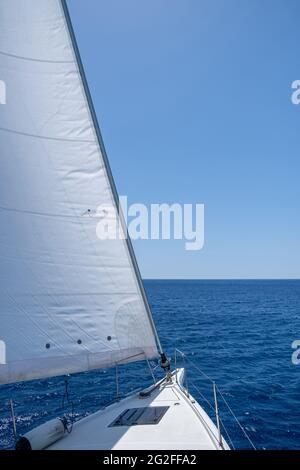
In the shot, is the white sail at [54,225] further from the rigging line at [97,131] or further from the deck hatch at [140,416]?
the deck hatch at [140,416]

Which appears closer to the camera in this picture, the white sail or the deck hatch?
the white sail

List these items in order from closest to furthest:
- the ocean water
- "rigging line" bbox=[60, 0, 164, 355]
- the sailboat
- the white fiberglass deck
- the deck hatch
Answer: the white fiberglass deck
the sailboat
the deck hatch
"rigging line" bbox=[60, 0, 164, 355]
the ocean water

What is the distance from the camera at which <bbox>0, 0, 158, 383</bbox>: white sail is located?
16.6ft

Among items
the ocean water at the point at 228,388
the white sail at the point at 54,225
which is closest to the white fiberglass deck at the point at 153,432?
the white sail at the point at 54,225

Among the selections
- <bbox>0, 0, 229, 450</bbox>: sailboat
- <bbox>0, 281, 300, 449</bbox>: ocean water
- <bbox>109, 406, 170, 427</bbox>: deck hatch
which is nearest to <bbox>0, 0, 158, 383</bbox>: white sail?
<bbox>0, 0, 229, 450</bbox>: sailboat

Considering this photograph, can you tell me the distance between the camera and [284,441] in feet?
31.9

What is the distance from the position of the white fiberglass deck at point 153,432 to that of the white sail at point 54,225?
3.91 feet

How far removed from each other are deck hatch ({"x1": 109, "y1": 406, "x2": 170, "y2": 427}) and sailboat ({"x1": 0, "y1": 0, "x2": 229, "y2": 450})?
0.07 feet

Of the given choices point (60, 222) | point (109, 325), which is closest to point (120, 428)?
point (109, 325)

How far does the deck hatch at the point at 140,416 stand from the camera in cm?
570

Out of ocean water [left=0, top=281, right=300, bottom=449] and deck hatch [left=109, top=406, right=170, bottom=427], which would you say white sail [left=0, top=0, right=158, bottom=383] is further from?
ocean water [left=0, top=281, right=300, bottom=449]
